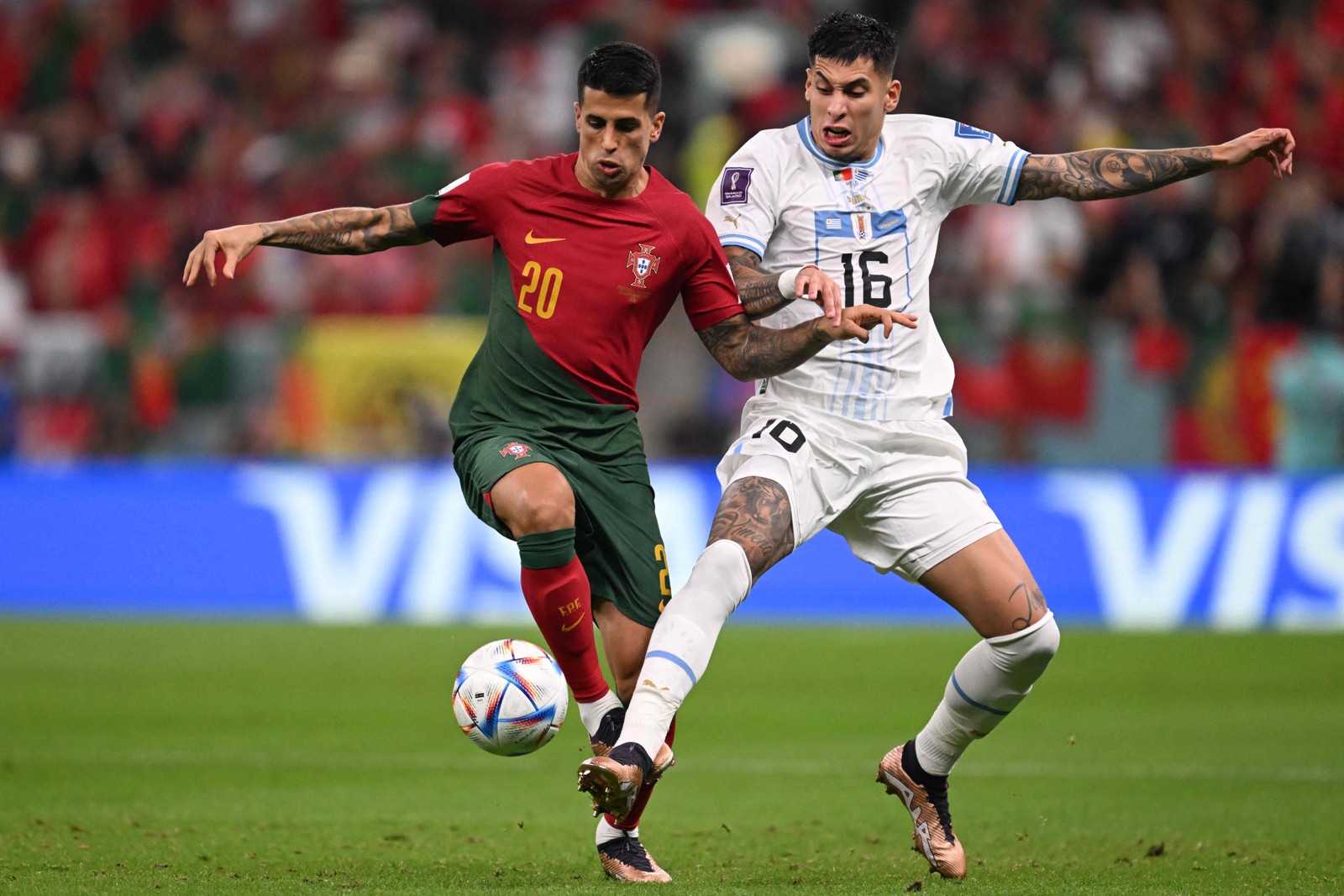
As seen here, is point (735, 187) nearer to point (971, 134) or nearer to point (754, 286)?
point (754, 286)

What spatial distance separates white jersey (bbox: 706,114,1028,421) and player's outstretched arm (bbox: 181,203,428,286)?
3.45 ft

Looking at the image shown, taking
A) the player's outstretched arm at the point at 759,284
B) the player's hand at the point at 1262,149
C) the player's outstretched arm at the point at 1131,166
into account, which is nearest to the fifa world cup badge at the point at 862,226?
the player's outstretched arm at the point at 759,284

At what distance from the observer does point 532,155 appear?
1530 cm

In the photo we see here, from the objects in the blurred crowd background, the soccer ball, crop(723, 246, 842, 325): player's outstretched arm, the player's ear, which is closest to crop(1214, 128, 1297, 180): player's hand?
the player's ear

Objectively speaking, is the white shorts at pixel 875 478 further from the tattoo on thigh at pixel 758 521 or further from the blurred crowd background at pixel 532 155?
the blurred crowd background at pixel 532 155

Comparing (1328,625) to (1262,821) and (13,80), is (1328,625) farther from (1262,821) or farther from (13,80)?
(13,80)

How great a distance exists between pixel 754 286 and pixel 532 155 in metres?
10.00

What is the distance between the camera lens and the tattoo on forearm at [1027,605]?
219 inches

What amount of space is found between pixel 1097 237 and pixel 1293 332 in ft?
6.79

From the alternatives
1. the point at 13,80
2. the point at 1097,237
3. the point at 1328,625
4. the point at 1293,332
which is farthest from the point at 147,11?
the point at 1328,625

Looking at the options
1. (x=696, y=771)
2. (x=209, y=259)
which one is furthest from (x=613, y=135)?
(x=696, y=771)

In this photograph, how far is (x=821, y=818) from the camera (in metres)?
6.79

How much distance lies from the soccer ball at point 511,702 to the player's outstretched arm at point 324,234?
141cm

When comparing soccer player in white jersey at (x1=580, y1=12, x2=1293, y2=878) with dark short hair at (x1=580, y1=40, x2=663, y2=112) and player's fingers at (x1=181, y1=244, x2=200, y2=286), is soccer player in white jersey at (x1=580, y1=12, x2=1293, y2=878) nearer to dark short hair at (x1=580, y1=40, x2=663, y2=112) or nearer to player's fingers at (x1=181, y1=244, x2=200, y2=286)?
dark short hair at (x1=580, y1=40, x2=663, y2=112)
